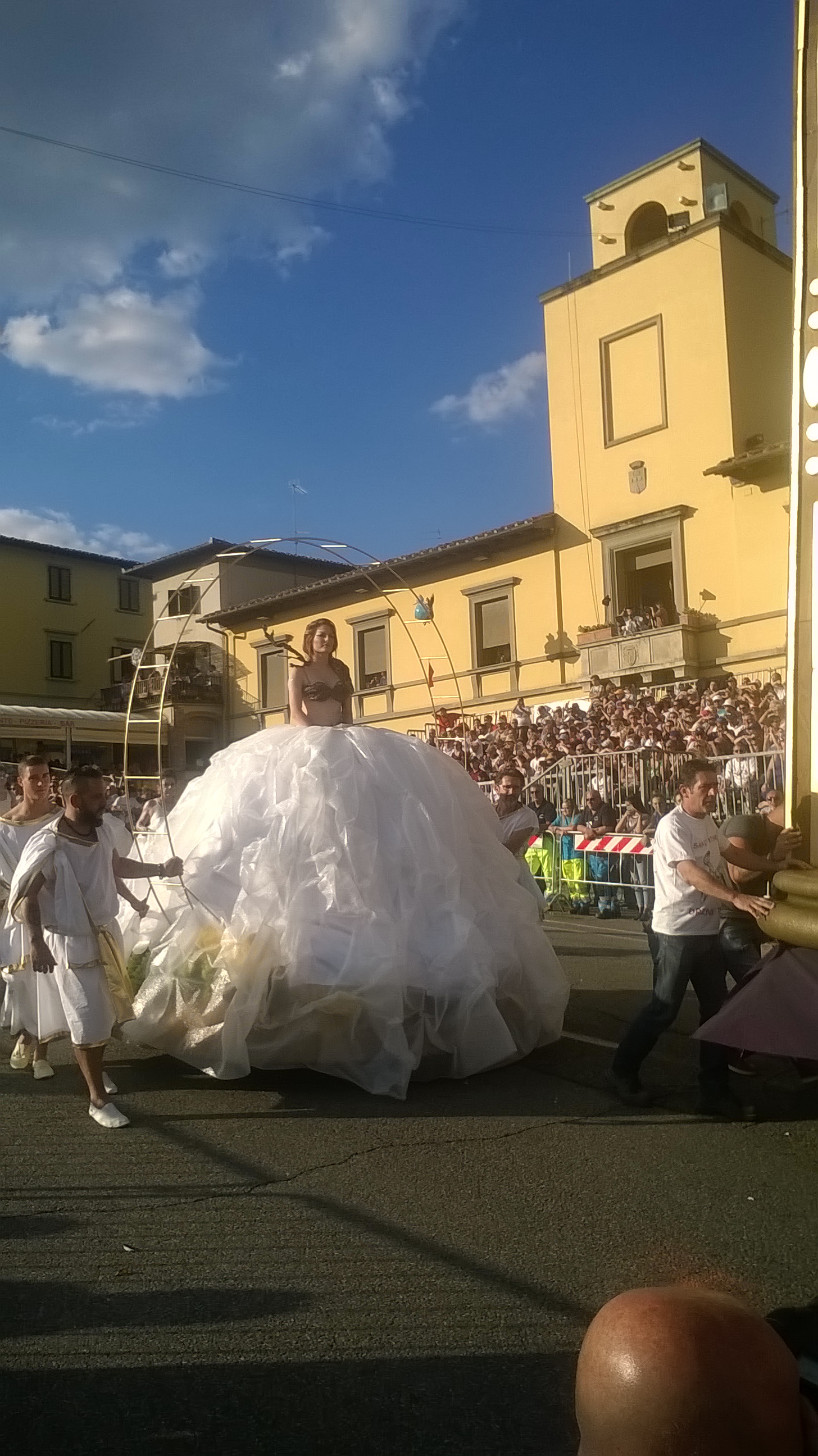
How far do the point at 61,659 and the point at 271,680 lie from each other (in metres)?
17.0

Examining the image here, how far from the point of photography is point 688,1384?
97 cm

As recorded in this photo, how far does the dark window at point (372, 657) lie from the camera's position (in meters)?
31.4

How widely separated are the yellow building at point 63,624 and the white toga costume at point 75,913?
38197 mm

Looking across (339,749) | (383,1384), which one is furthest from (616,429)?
(383,1384)

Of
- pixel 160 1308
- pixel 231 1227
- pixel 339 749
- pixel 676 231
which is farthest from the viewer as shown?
pixel 676 231

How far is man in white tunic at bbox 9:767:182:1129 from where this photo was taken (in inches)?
211

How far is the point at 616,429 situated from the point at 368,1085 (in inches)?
896

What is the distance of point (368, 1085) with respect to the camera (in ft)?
18.0

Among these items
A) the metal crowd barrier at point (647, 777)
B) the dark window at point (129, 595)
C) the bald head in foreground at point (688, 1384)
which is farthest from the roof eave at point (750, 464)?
the dark window at point (129, 595)

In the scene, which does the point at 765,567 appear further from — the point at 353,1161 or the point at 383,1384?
the point at 383,1384

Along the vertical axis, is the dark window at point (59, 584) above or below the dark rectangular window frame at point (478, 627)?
above

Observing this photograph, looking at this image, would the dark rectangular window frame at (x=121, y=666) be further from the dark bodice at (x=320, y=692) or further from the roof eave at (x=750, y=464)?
the dark bodice at (x=320, y=692)

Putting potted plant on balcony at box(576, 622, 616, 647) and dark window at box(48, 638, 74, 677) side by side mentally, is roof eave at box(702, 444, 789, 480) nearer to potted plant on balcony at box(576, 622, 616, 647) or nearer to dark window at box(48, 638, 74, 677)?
potted plant on balcony at box(576, 622, 616, 647)

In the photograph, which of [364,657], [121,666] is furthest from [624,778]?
[121,666]
